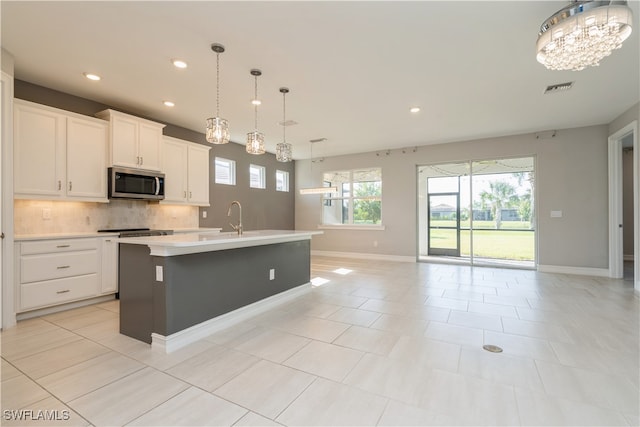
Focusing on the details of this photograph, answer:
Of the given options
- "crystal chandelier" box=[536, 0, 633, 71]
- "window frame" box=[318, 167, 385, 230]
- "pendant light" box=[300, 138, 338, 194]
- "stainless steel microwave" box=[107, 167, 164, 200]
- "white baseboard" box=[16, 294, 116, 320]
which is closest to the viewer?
"crystal chandelier" box=[536, 0, 633, 71]

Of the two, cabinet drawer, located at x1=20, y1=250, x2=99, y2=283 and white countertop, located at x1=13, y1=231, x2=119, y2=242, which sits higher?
white countertop, located at x1=13, y1=231, x2=119, y2=242

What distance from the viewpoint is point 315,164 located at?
839 cm

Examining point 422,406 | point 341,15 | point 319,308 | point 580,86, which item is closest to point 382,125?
point 580,86

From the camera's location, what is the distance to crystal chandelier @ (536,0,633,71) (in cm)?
182

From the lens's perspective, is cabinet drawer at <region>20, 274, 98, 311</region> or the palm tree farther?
the palm tree

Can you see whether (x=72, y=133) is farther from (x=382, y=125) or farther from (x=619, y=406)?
(x=619, y=406)

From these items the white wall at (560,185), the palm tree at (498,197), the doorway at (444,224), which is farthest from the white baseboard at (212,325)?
the palm tree at (498,197)

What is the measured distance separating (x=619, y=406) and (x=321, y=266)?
505 cm

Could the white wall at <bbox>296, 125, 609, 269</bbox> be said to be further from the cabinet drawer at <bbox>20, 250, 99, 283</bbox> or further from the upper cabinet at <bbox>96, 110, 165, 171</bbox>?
the cabinet drawer at <bbox>20, 250, 99, 283</bbox>

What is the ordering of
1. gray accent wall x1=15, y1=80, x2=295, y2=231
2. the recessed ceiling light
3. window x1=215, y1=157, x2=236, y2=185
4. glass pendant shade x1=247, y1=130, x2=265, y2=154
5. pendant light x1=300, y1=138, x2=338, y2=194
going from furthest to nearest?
1. window x1=215, y1=157, x2=236, y2=185
2. pendant light x1=300, y1=138, x2=338, y2=194
3. gray accent wall x1=15, y1=80, x2=295, y2=231
4. glass pendant shade x1=247, y1=130, x2=265, y2=154
5. the recessed ceiling light

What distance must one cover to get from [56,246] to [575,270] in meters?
8.26

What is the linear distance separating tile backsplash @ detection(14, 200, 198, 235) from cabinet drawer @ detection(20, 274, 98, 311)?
80 cm

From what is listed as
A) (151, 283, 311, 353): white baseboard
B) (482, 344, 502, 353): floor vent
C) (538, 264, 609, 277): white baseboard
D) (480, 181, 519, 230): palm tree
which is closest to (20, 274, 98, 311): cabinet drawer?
(151, 283, 311, 353): white baseboard

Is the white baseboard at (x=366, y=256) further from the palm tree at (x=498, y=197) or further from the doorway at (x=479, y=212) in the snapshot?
the palm tree at (x=498, y=197)
